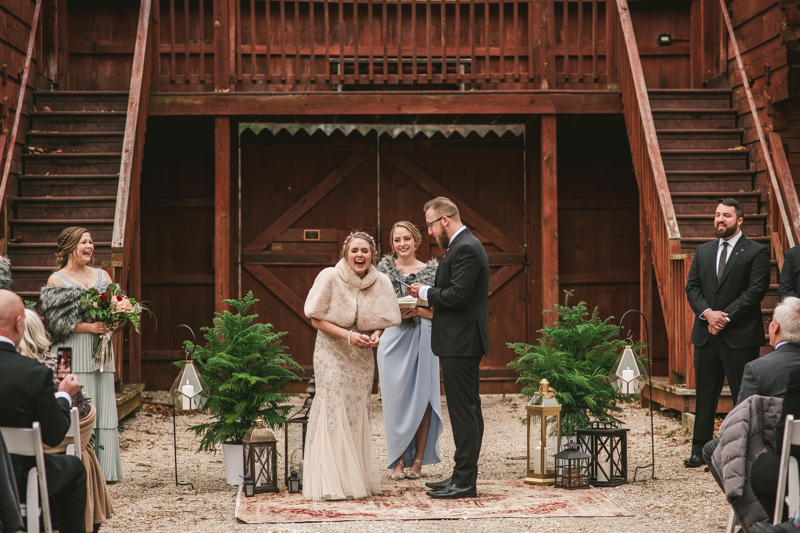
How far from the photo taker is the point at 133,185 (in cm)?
881

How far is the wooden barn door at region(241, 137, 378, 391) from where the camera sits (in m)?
10.8

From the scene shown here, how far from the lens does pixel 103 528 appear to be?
16.7ft

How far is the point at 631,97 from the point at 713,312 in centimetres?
376

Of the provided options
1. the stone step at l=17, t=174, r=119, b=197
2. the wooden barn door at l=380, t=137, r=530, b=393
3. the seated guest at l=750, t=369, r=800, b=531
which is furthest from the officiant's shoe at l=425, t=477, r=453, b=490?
the wooden barn door at l=380, t=137, r=530, b=393

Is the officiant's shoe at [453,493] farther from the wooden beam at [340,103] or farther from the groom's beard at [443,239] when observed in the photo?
the wooden beam at [340,103]

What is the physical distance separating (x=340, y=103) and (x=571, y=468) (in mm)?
5122

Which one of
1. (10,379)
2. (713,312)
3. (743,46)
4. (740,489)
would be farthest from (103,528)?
(743,46)

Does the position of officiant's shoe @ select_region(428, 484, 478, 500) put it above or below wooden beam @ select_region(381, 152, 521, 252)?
below

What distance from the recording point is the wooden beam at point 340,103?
962cm

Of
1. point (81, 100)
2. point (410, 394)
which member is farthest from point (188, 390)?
point (81, 100)

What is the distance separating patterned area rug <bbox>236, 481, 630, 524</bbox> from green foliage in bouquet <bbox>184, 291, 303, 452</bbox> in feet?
1.59

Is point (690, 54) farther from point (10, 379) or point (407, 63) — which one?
point (10, 379)

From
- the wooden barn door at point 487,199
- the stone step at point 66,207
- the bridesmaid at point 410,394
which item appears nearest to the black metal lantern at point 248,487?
the bridesmaid at point 410,394

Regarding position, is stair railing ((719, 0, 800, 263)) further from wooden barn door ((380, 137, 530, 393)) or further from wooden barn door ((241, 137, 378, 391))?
wooden barn door ((241, 137, 378, 391))
